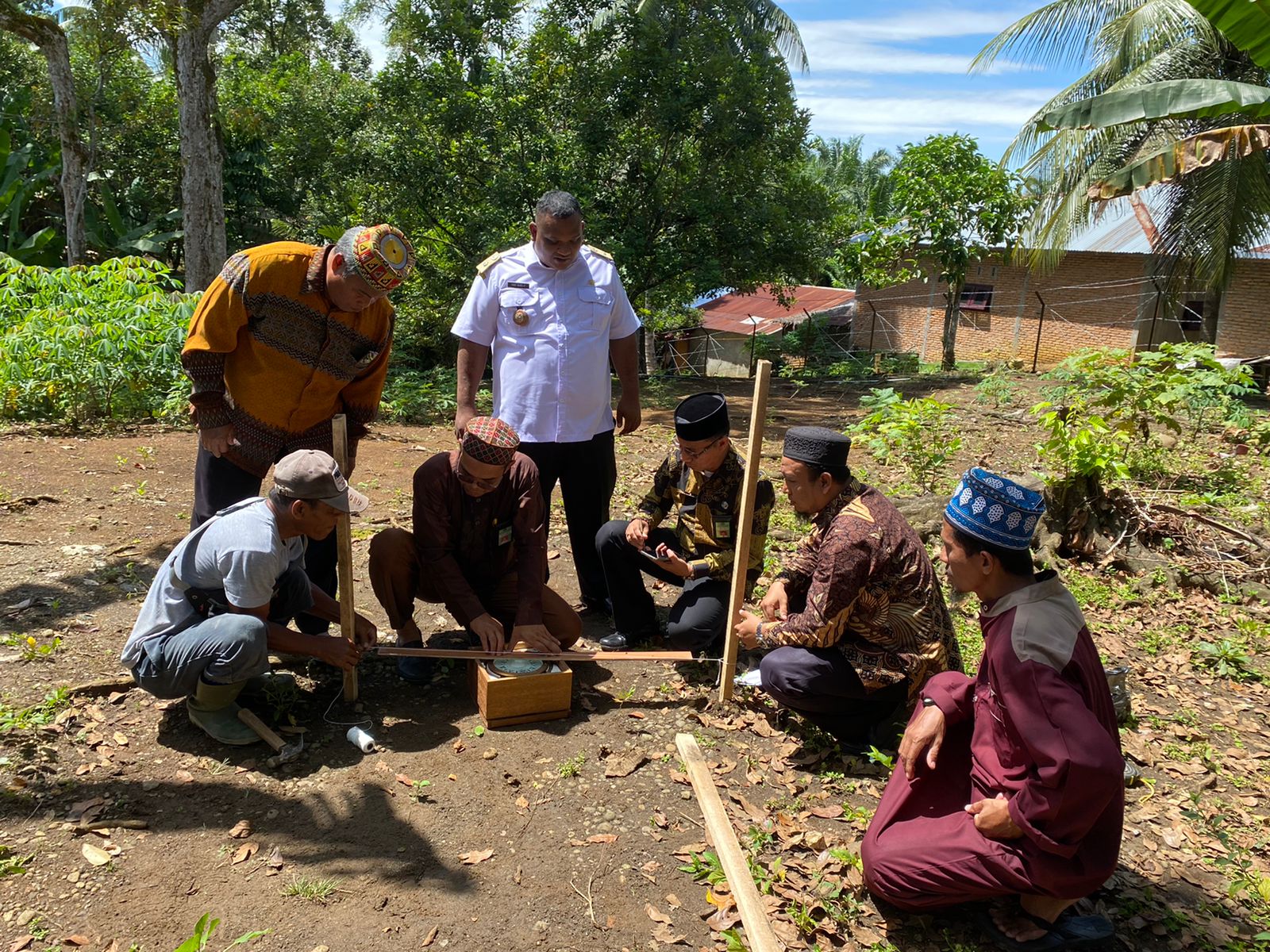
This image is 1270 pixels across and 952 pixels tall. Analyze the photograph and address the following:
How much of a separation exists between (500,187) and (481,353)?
9.89m

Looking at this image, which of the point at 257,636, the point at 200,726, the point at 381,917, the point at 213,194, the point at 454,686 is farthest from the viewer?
the point at 213,194

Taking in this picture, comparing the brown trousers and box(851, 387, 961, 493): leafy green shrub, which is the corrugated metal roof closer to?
box(851, 387, 961, 493): leafy green shrub

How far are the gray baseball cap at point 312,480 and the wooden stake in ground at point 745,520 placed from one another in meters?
1.73

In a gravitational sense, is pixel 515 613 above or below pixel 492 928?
above

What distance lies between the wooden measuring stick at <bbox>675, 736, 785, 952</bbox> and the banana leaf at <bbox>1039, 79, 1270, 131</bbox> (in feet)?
22.4

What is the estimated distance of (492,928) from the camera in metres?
2.90

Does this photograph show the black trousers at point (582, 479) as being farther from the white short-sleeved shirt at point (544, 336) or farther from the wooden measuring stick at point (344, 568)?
the wooden measuring stick at point (344, 568)

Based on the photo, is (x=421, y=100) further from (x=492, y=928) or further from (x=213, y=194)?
(x=492, y=928)

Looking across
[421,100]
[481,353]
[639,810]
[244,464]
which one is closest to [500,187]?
[421,100]

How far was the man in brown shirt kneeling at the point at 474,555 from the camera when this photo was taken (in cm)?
417

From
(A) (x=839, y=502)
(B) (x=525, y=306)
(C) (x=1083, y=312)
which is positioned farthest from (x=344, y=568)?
(C) (x=1083, y=312)

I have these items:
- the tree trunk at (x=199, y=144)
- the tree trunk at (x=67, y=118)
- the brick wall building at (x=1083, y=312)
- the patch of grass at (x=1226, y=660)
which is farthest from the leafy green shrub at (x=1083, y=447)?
the brick wall building at (x=1083, y=312)

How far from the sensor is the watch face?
4.02m

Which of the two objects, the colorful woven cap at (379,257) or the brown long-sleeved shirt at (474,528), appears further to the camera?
the brown long-sleeved shirt at (474,528)
